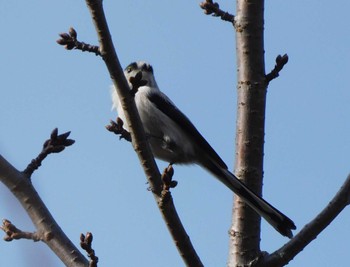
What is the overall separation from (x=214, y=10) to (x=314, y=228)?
57.2 inches

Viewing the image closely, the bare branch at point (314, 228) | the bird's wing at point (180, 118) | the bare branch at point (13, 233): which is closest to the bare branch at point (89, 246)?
the bare branch at point (13, 233)

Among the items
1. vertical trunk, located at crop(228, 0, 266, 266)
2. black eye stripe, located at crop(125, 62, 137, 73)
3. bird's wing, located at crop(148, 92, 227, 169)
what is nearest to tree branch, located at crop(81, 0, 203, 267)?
vertical trunk, located at crop(228, 0, 266, 266)

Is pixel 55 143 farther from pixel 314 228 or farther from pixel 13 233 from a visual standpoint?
pixel 314 228

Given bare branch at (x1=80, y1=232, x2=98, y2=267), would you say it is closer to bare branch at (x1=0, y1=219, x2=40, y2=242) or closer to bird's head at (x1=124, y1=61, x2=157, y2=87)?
bare branch at (x1=0, y1=219, x2=40, y2=242)

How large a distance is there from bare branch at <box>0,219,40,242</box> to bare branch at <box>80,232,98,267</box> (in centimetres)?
19

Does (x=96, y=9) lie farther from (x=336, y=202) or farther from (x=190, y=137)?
(x=190, y=137)

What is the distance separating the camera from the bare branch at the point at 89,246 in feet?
9.04

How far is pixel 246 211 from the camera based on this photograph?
3770 mm

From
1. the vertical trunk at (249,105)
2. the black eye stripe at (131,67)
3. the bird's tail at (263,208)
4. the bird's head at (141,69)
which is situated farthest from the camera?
the black eye stripe at (131,67)

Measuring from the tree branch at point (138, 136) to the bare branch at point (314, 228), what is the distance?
420mm

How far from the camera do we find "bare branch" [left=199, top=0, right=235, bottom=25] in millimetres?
3930

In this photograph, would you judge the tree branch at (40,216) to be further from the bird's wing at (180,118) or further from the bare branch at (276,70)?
the bird's wing at (180,118)

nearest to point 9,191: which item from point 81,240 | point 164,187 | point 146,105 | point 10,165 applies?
point 10,165

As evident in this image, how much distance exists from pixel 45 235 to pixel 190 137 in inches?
96.8
